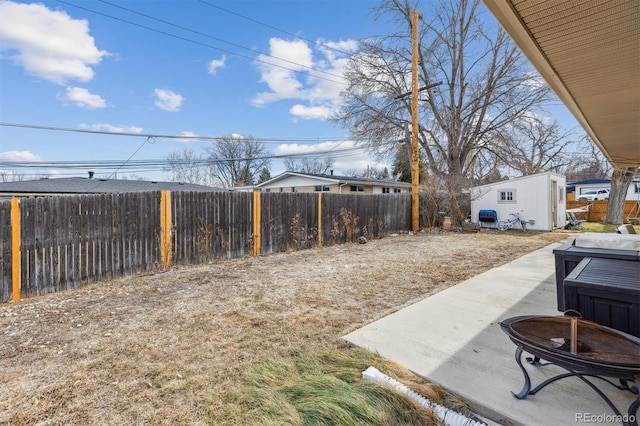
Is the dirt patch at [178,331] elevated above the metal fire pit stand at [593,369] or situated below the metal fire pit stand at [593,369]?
below

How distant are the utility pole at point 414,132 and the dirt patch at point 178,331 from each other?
6.23 meters

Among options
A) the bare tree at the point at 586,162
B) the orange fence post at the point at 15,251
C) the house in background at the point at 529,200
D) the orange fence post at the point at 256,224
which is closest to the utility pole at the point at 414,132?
the house in background at the point at 529,200

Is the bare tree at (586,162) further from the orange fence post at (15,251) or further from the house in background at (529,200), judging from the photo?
the orange fence post at (15,251)

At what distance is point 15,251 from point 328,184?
14685 millimetres

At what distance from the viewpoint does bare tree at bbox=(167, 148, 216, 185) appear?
33.3m

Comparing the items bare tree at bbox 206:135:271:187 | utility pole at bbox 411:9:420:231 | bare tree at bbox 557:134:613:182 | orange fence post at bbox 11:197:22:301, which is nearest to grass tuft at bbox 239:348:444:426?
orange fence post at bbox 11:197:22:301

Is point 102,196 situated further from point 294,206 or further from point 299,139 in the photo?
point 299,139

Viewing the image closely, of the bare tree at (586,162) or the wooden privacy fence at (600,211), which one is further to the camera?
the bare tree at (586,162)

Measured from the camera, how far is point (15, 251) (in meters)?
4.36

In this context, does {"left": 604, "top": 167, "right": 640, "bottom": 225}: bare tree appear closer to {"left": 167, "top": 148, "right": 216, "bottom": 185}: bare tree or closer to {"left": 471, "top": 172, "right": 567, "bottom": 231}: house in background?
{"left": 471, "top": 172, "right": 567, "bottom": 231}: house in background

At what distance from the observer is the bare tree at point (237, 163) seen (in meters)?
36.1

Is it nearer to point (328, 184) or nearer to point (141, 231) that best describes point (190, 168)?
point (328, 184)

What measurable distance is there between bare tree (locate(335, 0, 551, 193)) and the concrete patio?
1382cm

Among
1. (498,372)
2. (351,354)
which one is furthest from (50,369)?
(498,372)
